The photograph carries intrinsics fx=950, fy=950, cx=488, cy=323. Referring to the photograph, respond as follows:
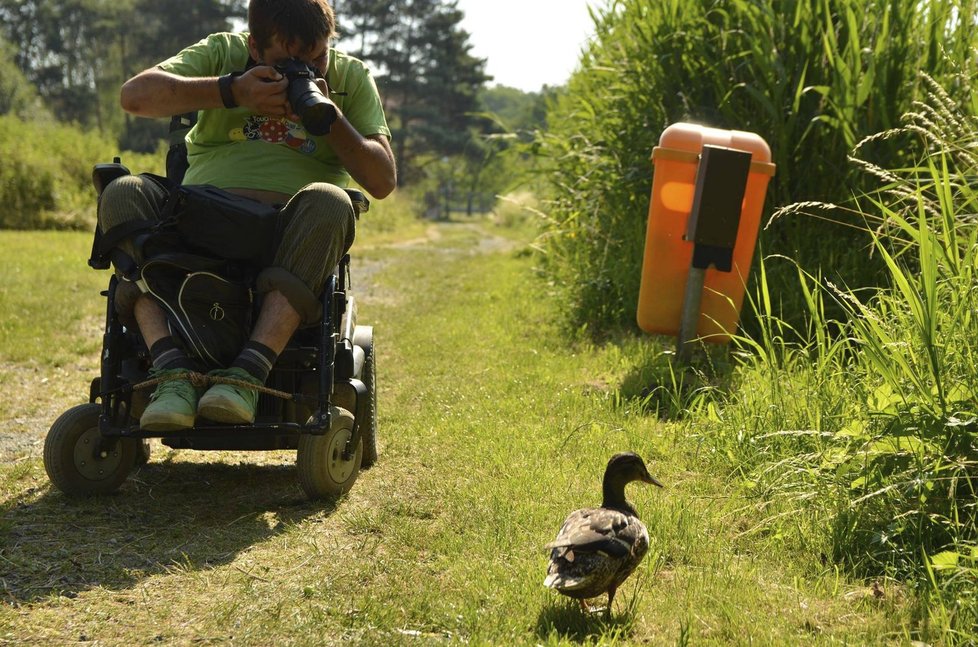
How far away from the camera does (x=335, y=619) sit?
2.50m

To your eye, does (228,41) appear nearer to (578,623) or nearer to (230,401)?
(230,401)

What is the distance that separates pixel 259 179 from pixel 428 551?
1.62 m

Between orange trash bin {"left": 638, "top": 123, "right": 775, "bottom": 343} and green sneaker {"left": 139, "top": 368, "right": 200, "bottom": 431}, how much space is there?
3.01 m

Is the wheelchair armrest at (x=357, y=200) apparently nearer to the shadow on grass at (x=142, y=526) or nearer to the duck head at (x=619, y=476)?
the shadow on grass at (x=142, y=526)

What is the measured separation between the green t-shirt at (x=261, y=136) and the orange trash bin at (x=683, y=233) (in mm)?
2042

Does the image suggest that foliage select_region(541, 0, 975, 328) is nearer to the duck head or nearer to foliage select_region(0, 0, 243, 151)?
the duck head

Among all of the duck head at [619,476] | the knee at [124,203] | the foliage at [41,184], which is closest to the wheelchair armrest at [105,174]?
the knee at [124,203]

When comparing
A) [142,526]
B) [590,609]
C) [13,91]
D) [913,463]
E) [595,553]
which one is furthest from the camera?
[13,91]

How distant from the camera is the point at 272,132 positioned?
378cm

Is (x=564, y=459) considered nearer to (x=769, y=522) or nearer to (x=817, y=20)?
(x=769, y=522)

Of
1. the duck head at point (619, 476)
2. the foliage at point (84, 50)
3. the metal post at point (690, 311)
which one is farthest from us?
the foliage at point (84, 50)

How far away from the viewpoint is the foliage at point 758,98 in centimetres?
547

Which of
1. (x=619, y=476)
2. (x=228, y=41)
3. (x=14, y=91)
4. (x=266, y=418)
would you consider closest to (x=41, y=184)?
(x=228, y=41)

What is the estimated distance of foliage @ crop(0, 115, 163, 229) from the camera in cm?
1652
